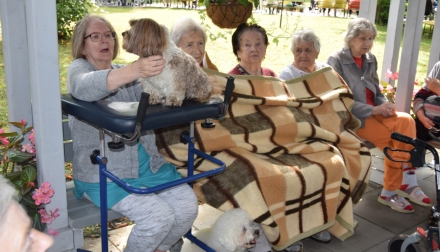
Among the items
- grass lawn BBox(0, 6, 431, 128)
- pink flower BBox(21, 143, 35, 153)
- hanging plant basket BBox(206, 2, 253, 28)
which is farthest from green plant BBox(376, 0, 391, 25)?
pink flower BBox(21, 143, 35, 153)

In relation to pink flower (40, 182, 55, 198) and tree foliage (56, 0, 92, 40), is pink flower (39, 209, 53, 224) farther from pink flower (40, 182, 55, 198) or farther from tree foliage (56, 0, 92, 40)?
tree foliage (56, 0, 92, 40)

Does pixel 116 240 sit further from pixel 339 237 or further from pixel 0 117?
pixel 0 117

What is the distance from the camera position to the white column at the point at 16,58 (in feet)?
8.32

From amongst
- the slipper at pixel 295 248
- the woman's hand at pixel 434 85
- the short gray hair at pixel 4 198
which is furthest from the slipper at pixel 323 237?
the short gray hair at pixel 4 198

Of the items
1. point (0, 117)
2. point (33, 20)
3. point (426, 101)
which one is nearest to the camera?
point (33, 20)

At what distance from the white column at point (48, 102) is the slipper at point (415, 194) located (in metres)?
2.66

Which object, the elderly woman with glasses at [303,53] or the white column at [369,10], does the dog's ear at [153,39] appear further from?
the white column at [369,10]

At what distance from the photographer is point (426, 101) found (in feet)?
12.4

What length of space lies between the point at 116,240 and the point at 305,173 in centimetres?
130

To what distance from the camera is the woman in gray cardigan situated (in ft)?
12.3

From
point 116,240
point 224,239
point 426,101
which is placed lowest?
point 116,240

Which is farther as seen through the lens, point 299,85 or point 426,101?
point 426,101

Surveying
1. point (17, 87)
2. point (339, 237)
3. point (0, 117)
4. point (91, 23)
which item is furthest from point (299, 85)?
point (0, 117)

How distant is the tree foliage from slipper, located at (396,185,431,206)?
5123 mm
